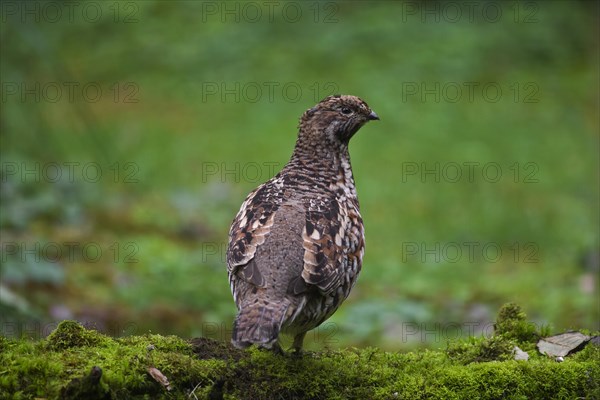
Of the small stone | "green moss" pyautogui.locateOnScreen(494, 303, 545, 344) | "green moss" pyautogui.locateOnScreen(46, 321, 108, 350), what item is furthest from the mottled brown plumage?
the small stone

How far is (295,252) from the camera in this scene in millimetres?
5340

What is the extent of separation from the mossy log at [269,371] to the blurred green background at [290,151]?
0.89 metres

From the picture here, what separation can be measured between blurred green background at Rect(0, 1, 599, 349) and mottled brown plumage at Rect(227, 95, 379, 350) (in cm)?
114

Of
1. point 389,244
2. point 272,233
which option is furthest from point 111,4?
point 272,233

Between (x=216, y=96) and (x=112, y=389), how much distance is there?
1669cm

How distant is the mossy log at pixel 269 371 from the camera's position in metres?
4.39

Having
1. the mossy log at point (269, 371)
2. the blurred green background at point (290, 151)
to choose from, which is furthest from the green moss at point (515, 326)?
the blurred green background at point (290, 151)

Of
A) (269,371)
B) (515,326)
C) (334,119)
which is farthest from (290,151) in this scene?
(269,371)

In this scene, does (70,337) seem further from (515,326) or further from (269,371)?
(515,326)

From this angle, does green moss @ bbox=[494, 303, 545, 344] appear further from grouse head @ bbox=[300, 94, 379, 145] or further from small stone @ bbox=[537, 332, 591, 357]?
grouse head @ bbox=[300, 94, 379, 145]

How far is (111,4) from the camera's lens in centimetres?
2477

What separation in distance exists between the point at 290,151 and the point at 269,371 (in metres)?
12.1

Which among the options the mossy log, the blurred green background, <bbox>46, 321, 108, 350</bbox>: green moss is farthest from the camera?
the blurred green background

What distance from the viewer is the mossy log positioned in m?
4.39
